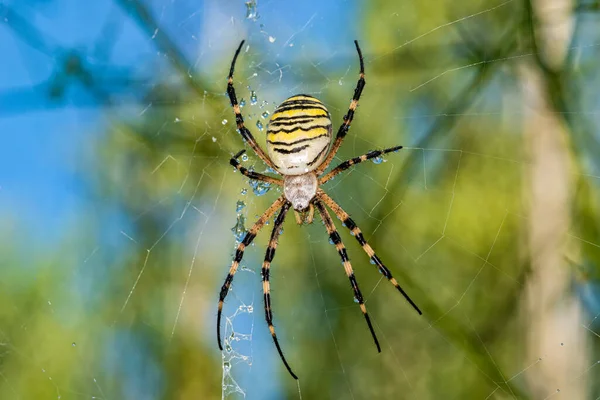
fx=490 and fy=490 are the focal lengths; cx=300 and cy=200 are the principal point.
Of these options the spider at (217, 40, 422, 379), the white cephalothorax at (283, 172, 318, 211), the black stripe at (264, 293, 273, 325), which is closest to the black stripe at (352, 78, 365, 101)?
the spider at (217, 40, 422, 379)

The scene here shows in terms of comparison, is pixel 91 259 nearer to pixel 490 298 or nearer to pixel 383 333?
pixel 383 333

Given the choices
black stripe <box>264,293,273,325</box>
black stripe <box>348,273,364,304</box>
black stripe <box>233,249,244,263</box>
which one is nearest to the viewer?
black stripe <box>348,273,364,304</box>

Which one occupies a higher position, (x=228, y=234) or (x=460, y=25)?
(x=460, y=25)

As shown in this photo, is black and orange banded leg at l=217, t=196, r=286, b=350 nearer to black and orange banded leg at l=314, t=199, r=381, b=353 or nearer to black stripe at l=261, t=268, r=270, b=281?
black stripe at l=261, t=268, r=270, b=281

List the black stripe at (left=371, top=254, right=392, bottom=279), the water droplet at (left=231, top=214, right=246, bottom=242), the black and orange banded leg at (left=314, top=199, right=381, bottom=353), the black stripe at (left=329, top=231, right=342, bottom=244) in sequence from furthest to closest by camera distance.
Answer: the water droplet at (left=231, top=214, right=246, bottom=242) → the black stripe at (left=329, top=231, right=342, bottom=244) → the black and orange banded leg at (left=314, top=199, right=381, bottom=353) → the black stripe at (left=371, top=254, right=392, bottom=279)

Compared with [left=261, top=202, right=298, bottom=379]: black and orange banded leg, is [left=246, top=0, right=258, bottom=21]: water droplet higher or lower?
higher

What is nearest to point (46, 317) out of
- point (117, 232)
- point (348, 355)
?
point (117, 232)

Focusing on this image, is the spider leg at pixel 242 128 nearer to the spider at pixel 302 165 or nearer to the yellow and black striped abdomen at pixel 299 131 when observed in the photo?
the spider at pixel 302 165

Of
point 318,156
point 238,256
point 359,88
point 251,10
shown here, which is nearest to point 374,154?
point 318,156
